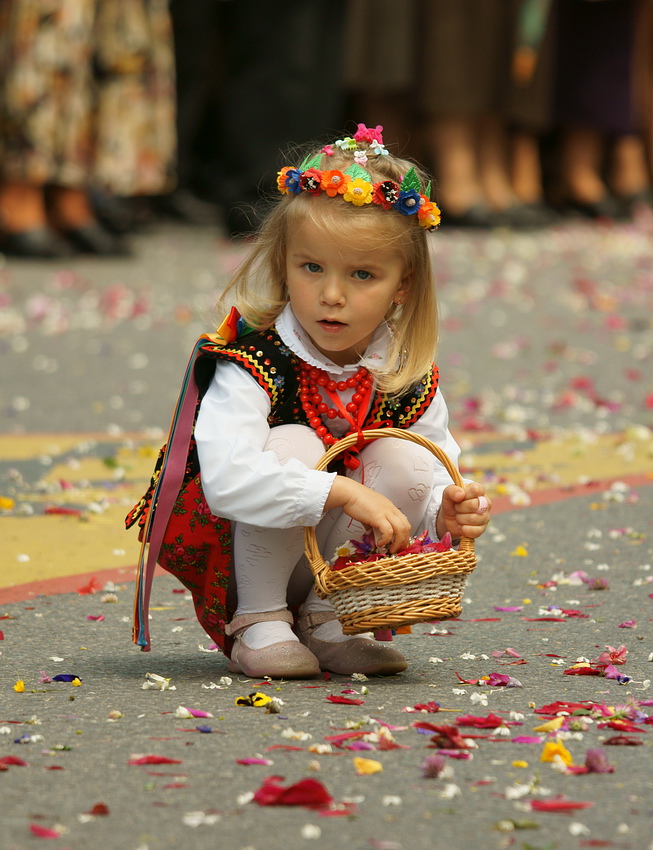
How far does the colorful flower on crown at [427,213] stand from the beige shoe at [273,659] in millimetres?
750

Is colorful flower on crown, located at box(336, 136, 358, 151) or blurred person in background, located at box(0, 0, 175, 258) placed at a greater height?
colorful flower on crown, located at box(336, 136, 358, 151)

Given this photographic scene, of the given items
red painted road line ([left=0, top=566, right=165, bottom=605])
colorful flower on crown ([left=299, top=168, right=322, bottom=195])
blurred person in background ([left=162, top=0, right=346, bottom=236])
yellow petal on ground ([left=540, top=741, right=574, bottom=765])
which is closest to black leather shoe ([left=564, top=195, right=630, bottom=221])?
blurred person in background ([left=162, top=0, right=346, bottom=236])

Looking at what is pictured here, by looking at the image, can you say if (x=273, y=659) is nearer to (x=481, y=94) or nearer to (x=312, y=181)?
(x=312, y=181)

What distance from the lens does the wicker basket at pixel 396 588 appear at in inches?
93.6

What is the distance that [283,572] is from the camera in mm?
2590

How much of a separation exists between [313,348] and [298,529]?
328 mm

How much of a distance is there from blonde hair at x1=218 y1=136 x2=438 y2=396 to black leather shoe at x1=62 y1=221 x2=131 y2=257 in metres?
5.30

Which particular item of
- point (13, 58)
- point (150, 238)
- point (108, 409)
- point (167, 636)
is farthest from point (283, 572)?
point (150, 238)

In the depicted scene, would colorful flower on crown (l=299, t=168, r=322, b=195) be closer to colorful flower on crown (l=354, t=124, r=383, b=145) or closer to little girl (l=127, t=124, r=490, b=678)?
little girl (l=127, t=124, r=490, b=678)

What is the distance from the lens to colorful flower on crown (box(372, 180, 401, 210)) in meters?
2.58

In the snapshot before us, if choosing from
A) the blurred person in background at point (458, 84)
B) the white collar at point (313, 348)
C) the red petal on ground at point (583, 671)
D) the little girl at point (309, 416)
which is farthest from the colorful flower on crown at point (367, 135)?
the blurred person in background at point (458, 84)

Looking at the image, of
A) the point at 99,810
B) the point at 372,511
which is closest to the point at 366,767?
the point at 99,810

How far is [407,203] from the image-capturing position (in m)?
2.59

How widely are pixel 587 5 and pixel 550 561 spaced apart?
7.94 m
